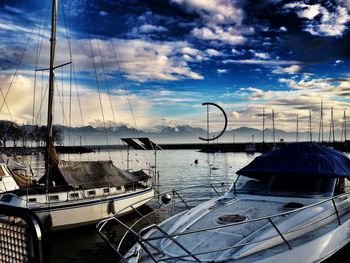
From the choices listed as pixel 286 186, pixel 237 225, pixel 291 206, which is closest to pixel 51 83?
pixel 286 186

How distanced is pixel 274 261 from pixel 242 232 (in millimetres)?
1101

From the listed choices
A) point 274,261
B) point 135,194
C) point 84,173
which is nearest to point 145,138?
point 135,194

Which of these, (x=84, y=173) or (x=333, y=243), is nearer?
(x=333, y=243)

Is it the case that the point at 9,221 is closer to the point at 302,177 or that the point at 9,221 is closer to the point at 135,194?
the point at 302,177

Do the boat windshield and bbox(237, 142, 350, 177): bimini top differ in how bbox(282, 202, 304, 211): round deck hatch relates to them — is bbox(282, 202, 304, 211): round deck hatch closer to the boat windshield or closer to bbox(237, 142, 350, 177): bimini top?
the boat windshield

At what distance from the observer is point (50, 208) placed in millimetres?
16328

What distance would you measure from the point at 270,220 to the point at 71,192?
12.5 metres

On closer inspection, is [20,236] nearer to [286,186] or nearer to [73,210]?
[286,186]

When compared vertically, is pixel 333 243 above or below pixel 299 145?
below

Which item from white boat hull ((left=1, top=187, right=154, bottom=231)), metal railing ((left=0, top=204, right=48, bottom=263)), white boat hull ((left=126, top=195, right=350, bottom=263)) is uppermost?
metal railing ((left=0, top=204, right=48, bottom=263))

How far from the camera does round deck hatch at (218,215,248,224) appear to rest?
8578 millimetres

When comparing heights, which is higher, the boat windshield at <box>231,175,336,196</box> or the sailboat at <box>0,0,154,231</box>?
the boat windshield at <box>231,175,336,196</box>

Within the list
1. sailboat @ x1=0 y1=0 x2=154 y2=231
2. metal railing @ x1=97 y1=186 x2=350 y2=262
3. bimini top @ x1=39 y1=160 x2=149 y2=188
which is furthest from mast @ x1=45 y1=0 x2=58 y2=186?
metal railing @ x1=97 y1=186 x2=350 y2=262

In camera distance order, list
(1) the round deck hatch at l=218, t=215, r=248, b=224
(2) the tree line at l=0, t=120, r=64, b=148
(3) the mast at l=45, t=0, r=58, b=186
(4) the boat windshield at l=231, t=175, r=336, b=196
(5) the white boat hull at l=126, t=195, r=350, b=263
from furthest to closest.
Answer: (2) the tree line at l=0, t=120, r=64, b=148, (3) the mast at l=45, t=0, r=58, b=186, (4) the boat windshield at l=231, t=175, r=336, b=196, (1) the round deck hatch at l=218, t=215, r=248, b=224, (5) the white boat hull at l=126, t=195, r=350, b=263
